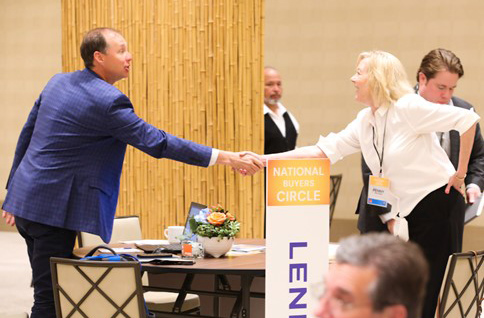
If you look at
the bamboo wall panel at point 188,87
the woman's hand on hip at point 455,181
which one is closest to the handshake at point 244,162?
the woman's hand on hip at point 455,181

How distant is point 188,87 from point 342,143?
227 cm

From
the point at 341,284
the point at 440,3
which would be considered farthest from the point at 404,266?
the point at 440,3

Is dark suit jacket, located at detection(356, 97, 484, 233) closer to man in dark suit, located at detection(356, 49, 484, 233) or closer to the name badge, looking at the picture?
man in dark suit, located at detection(356, 49, 484, 233)

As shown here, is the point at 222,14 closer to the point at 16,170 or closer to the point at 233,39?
the point at 233,39

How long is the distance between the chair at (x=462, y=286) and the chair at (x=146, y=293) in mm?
1344

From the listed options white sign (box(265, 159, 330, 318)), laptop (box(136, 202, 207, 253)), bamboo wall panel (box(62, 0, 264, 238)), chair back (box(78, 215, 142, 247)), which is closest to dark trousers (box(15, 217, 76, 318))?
laptop (box(136, 202, 207, 253))

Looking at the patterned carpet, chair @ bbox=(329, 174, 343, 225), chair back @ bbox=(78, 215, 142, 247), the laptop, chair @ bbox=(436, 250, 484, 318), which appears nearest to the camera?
chair @ bbox=(436, 250, 484, 318)

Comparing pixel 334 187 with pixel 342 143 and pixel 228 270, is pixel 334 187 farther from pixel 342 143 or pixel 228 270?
pixel 228 270

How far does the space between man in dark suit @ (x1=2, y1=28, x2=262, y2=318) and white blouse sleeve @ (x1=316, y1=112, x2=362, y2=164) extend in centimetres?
94

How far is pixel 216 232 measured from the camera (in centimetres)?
402

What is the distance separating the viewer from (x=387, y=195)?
382cm

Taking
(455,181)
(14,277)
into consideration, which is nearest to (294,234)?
(455,181)

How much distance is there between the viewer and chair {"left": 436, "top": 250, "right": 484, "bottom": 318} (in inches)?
140

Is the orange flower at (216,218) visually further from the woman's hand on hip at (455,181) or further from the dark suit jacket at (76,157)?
the woman's hand on hip at (455,181)
